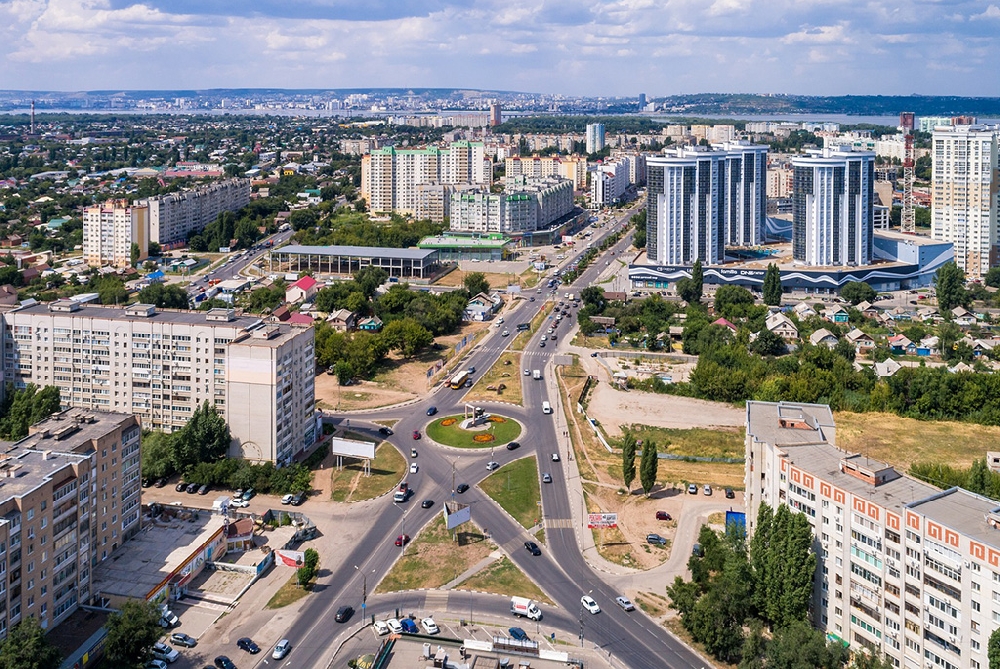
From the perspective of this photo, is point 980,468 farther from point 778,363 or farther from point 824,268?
point 824,268

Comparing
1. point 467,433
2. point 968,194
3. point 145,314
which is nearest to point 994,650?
point 467,433

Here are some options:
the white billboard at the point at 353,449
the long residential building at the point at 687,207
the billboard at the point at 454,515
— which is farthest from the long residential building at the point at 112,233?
the billboard at the point at 454,515

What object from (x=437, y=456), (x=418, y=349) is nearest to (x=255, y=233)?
(x=418, y=349)

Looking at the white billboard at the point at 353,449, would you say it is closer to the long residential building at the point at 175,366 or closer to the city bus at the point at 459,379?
the long residential building at the point at 175,366

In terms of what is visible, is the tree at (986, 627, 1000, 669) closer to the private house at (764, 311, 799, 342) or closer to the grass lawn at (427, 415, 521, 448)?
the grass lawn at (427, 415, 521, 448)

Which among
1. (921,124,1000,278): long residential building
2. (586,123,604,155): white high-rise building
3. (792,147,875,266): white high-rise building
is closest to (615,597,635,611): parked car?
(792,147,875,266): white high-rise building

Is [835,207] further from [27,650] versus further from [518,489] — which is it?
[27,650]
